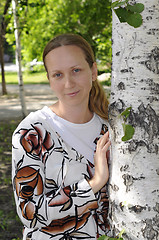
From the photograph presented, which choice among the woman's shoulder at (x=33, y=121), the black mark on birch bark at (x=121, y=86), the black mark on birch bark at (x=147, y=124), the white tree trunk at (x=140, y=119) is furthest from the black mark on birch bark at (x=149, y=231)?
the woman's shoulder at (x=33, y=121)

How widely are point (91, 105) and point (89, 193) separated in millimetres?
634

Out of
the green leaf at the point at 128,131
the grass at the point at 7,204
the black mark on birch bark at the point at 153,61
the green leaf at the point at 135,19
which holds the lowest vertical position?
the grass at the point at 7,204

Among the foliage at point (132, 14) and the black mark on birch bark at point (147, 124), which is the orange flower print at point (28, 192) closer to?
the black mark on birch bark at point (147, 124)

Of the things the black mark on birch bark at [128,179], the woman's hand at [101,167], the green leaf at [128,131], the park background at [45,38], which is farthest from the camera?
the park background at [45,38]

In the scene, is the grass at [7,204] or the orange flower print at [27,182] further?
the grass at [7,204]

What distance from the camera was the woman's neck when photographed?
1.91 m

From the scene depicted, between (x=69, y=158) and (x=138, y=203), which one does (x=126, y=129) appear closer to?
(x=138, y=203)

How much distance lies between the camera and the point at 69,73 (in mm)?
1762

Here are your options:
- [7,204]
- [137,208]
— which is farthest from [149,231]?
[7,204]

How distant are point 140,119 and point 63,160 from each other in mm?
564

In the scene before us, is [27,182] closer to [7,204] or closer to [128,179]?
[128,179]

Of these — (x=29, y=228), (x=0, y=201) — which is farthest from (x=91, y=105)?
(x=0, y=201)

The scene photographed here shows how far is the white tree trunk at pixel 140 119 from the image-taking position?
1.28 meters

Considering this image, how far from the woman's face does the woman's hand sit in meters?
0.30
